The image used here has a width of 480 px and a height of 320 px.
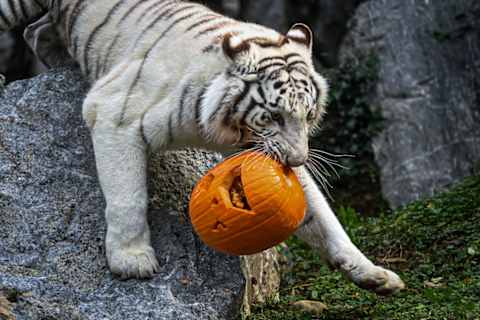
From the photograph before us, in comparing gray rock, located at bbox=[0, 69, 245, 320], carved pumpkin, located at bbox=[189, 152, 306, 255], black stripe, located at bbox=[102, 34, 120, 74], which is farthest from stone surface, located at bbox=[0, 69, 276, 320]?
carved pumpkin, located at bbox=[189, 152, 306, 255]

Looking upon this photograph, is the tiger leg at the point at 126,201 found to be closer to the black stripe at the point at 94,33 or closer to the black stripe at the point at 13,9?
the black stripe at the point at 94,33

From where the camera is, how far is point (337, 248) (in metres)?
3.75

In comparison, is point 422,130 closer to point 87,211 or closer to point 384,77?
point 384,77

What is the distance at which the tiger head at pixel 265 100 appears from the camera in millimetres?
3342

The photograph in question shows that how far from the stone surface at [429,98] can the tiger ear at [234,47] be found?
4500 millimetres

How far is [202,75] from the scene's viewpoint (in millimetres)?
3568

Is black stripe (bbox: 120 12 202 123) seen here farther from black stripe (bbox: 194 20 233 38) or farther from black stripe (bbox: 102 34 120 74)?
black stripe (bbox: 102 34 120 74)

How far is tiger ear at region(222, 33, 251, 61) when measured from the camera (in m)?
3.45

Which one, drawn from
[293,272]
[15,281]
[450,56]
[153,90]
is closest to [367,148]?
[450,56]

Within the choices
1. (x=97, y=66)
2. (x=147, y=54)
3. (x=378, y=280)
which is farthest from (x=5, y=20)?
(x=378, y=280)

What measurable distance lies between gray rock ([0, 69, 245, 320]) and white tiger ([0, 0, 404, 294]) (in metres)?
0.15

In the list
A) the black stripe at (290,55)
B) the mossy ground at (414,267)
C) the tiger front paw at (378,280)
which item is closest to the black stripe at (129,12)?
the black stripe at (290,55)

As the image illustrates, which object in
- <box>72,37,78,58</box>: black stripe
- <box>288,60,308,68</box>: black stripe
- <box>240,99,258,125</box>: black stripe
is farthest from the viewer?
<box>72,37,78,58</box>: black stripe

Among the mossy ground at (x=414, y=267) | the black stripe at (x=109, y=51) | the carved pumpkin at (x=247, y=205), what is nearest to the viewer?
the carved pumpkin at (x=247, y=205)
